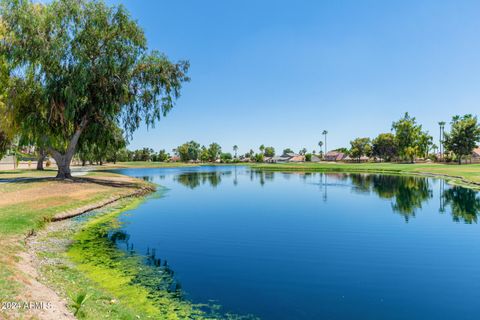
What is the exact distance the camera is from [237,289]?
31.5 ft

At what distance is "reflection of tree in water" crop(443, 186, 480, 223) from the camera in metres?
21.7

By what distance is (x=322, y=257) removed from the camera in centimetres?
1292

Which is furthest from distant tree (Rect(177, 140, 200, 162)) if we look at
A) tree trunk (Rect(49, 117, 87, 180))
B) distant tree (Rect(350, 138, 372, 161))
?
tree trunk (Rect(49, 117, 87, 180))

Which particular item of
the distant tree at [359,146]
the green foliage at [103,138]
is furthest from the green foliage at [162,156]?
the green foliage at [103,138]

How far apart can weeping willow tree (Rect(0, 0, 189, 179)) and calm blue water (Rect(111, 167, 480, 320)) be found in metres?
15.1

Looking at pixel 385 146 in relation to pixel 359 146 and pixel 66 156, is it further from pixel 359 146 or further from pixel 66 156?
pixel 66 156

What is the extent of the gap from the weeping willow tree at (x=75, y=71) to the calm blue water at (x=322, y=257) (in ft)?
49.4

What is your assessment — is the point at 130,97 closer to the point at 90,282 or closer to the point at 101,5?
the point at 101,5

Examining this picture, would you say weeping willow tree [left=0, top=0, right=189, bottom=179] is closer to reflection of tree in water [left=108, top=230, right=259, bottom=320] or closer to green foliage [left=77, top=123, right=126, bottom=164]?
green foliage [left=77, top=123, right=126, bottom=164]

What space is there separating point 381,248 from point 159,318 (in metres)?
10.8

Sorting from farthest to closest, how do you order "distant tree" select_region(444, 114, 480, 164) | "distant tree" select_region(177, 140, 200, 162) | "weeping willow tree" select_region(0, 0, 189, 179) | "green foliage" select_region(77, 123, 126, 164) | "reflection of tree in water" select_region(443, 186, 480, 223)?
"distant tree" select_region(177, 140, 200, 162) → "distant tree" select_region(444, 114, 480, 164) → "green foliage" select_region(77, 123, 126, 164) → "weeping willow tree" select_region(0, 0, 189, 179) → "reflection of tree in water" select_region(443, 186, 480, 223)

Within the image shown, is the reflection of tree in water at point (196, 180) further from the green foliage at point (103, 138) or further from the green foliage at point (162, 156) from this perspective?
the green foliage at point (162, 156)

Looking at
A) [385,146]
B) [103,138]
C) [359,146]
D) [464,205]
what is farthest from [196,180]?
[359,146]

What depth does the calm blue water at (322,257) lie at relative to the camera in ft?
28.5
